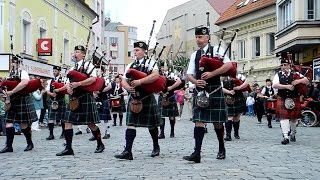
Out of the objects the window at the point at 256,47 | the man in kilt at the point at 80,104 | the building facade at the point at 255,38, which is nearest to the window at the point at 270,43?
the building facade at the point at 255,38

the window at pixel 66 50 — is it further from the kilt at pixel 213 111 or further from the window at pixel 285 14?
the kilt at pixel 213 111

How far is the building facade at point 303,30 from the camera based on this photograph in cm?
2295

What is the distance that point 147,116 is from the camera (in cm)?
761

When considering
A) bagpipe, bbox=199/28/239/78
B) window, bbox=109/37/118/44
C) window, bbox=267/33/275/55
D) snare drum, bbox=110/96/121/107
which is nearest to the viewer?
bagpipe, bbox=199/28/239/78

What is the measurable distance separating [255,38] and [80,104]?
2883 centimetres

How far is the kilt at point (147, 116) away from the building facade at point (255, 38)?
25576mm

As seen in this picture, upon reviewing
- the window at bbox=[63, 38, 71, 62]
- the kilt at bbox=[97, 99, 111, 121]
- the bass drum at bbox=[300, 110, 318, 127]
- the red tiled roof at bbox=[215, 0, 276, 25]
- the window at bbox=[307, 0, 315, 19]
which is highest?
the red tiled roof at bbox=[215, 0, 276, 25]

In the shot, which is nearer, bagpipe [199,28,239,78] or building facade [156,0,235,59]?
bagpipe [199,28,239,78]

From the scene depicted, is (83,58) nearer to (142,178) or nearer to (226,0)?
(142,178)

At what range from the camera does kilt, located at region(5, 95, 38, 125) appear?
886 centimetres

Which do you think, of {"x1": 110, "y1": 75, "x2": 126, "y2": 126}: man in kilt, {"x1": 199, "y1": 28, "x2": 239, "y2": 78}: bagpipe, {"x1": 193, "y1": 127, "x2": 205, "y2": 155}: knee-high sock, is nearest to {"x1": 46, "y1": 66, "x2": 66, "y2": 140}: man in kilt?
{"x1": 110, "y1": 75, "x2": 126, "y2": 126}: man in kilt

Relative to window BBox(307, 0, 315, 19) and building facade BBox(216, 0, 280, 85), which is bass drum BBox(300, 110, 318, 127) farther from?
building facade BBox(216, 0, 280, 85)

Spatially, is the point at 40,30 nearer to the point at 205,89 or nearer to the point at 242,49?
the point at 242,49

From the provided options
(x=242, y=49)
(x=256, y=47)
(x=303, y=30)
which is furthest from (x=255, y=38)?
(x=303, y=30)
